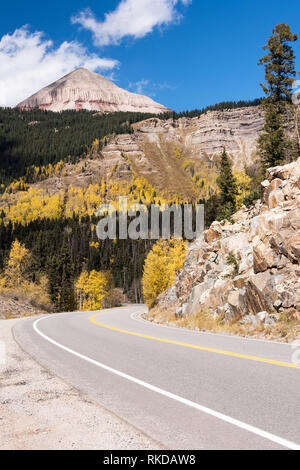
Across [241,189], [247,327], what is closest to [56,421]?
[247,327]

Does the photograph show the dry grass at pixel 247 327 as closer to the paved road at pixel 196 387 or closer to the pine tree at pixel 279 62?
the paved road at pixel 196 387

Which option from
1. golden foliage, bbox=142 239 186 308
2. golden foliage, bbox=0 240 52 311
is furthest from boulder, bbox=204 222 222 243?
golden foliage, bbox=0 240 52 311

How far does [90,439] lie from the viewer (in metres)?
3.78

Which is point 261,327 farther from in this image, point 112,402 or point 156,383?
point 112,402

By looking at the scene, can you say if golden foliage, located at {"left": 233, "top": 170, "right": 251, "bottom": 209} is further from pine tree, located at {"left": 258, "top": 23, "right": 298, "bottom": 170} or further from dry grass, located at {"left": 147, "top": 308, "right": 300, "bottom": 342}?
dry grass, located at {"left": 147, "top": 308, "right": 300, "bottom": 342}

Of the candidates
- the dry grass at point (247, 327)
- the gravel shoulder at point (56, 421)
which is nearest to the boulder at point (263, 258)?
the dry grass at point (247, 327)

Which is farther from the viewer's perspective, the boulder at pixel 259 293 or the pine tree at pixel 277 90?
the pine tree at pixel 277 90

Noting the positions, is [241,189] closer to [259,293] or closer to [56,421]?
[259,293]

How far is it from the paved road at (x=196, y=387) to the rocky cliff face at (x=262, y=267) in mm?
3147

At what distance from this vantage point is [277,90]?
34219mm

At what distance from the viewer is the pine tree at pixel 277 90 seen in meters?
32.7

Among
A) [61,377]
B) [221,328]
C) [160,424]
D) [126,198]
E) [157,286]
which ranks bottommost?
[157,286]

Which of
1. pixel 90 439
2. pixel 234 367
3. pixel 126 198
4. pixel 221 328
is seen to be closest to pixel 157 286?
pixel 221 328

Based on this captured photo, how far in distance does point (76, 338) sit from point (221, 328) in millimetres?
6094
